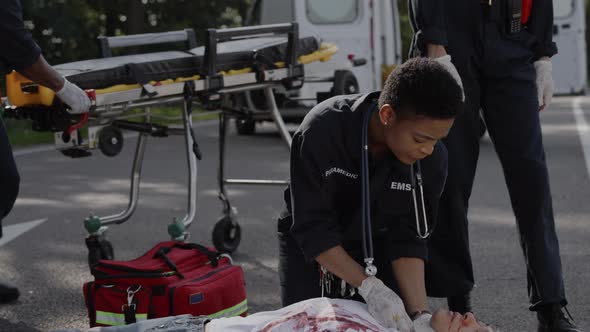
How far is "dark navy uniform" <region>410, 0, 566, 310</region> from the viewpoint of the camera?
413cm

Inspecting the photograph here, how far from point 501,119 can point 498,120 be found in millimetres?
13

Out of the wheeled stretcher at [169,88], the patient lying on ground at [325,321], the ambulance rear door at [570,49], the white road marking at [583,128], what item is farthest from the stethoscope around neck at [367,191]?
the ambulance rear door at [570,49]

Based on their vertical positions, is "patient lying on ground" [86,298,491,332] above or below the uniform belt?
below

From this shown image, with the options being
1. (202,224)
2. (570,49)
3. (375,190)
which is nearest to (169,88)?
(202,224)

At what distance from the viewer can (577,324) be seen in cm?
434

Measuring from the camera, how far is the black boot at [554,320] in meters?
4.07

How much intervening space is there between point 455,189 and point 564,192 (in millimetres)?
4015

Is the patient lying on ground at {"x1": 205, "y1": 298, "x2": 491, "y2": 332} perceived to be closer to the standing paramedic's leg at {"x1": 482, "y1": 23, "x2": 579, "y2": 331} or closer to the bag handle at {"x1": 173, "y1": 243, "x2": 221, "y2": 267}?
the standing paramedic's leg at {"x1": 482, "y1": 23, "x2": 579, "y2": 331}

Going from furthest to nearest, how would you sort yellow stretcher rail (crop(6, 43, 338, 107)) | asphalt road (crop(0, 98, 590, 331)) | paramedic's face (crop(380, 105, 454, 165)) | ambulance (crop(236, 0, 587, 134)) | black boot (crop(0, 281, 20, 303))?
ambulance (crop(236, 0, 587, 134)) → black boot (crop(0, 281, 20, 303)) → asphalt road (crop(0, 98, 590, 331)) → yellow stretcher rail (crop(6, 43, 338, 107)) → paramedic's face (crop(380, 105, 454, 165))

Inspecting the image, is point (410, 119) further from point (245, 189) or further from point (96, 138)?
point (245, 189)

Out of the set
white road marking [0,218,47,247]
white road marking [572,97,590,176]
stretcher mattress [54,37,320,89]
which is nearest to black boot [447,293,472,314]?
stretcher mattress [54,37,320,89]

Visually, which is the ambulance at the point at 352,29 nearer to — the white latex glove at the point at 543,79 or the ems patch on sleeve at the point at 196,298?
the white latex glove at the point at 543,79

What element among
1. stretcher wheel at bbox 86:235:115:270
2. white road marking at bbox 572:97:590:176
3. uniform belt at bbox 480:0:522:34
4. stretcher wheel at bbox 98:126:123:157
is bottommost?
white road marking at bbox 572:97:590:176

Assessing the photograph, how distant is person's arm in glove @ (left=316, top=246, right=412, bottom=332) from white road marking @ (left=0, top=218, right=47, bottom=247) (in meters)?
3.64
